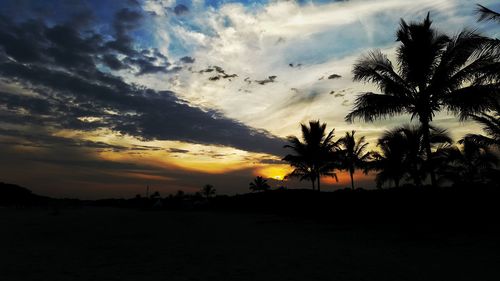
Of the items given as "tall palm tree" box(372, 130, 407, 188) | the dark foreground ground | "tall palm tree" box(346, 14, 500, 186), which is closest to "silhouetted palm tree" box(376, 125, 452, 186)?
"tall palm tree" box(372, 130, 407, 188)

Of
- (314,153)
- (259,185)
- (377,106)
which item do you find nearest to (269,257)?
(377,106)

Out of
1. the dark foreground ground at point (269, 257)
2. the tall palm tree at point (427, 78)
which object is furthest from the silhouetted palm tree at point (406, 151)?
the dark foreground ground at point (269, 257)

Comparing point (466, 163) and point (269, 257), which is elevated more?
point (466, 163)

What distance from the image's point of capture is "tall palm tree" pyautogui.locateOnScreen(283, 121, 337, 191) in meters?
29.1

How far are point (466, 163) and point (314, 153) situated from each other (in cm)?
1285

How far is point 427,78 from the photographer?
539 inches

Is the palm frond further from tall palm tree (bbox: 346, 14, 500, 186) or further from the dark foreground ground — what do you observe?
the dark foreground ground

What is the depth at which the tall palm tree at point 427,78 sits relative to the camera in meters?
12.4

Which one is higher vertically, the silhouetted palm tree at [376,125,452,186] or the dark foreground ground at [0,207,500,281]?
the silhouetted palm tree at [376,125,452,186]

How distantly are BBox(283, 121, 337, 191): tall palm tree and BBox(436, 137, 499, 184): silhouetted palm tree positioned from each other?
831 cm

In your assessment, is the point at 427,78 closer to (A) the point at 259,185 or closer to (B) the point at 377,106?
(B) the point at 377,106

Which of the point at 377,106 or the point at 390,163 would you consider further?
the point at 390,163

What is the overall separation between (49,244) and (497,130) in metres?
20.5

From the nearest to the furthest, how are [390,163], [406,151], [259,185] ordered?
1. [406,151]
2. [390,163]
3. [259,185]
